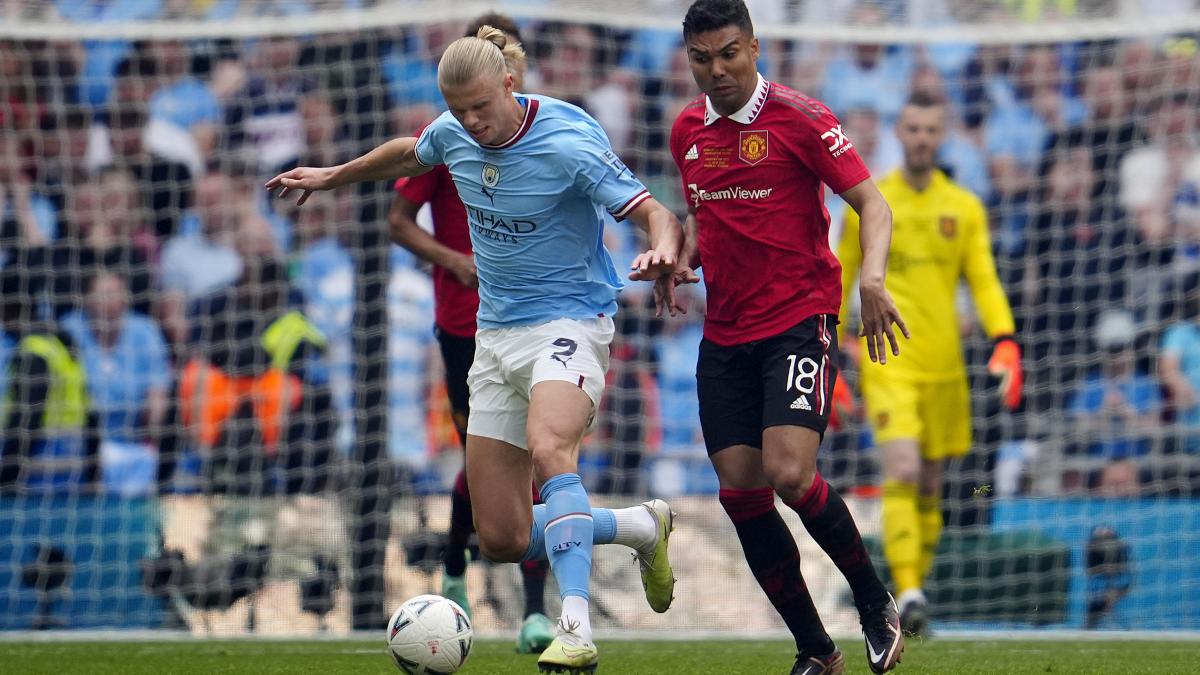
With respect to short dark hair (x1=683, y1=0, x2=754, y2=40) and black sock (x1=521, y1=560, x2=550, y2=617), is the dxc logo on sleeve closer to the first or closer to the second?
short dark hair (x1=683, y1=0, x2=754, y2=40)

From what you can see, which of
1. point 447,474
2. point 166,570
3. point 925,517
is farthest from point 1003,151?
point 166,570

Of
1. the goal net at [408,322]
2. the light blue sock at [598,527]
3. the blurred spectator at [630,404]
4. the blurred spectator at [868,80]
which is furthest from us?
the blurred spectator at [868,80]

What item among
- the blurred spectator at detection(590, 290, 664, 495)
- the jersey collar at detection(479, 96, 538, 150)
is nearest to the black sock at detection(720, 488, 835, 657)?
the jersey collar at detection(479, 96, 538, 150)

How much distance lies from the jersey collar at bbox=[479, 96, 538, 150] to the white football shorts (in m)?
0.57

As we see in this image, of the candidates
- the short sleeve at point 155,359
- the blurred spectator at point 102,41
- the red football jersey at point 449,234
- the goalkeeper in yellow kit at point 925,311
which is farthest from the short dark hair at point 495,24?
the short sleeve at point 155,359

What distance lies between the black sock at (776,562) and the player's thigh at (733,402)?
13cm

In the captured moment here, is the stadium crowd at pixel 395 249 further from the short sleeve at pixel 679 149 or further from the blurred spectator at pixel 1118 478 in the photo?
the short sleeve at pixel 679 149

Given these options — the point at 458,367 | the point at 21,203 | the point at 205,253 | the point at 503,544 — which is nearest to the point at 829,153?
the point at 503,544

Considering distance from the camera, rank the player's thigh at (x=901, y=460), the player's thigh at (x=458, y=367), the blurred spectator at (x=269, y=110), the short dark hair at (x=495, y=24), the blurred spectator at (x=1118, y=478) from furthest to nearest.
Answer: the blurred spectator at (x=269, y=110) → the blurred spectator at (x=1118, y=478) → the player's thigh at (x=901, y=460) → the player's thigh at (x=458, y=367) → the short dark hair at (x=495, y=24)

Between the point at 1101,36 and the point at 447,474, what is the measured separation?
4.60 m

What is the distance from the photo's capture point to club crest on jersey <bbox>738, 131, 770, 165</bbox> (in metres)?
4.97

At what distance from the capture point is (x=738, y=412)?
4977mm

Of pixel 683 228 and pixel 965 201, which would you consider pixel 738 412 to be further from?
pixel 965 201

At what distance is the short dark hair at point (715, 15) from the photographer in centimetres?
479
